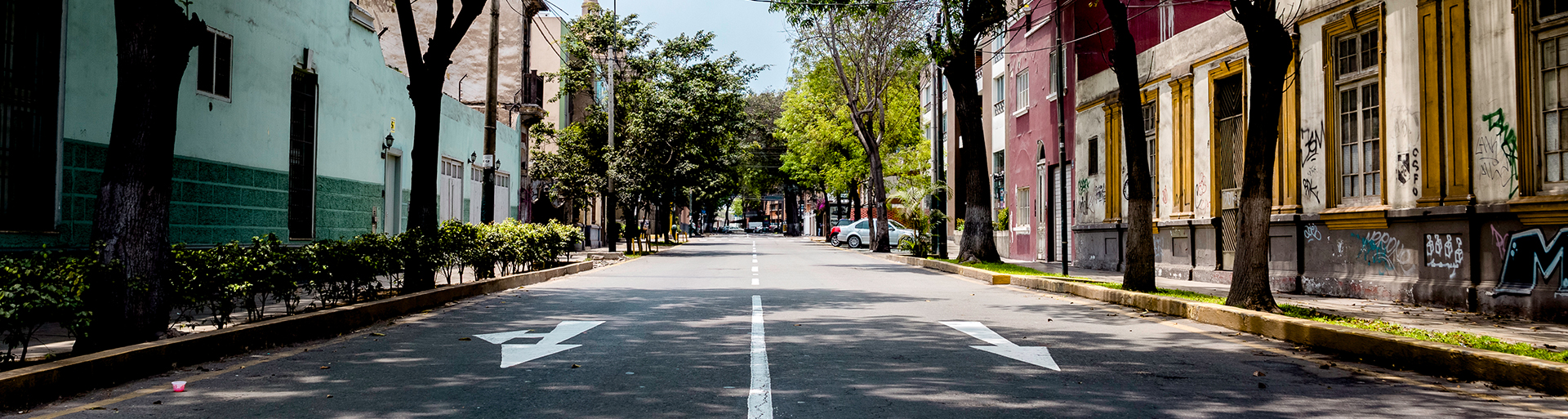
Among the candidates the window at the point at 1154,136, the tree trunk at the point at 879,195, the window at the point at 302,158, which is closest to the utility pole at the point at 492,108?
the window at the point at 302,158

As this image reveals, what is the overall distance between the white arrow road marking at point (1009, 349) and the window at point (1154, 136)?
34.0 feet

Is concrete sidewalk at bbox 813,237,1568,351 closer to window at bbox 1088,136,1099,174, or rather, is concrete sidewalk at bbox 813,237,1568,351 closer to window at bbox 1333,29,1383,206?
window at bbox 1333,29,1383,206

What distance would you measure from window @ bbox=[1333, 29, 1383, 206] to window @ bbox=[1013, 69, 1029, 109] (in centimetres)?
1443

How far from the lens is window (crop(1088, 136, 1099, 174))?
72.8 ft

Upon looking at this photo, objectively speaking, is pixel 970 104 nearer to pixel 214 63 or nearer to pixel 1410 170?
pixel 1410 170

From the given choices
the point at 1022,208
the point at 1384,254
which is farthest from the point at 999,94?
the point at 1384,254

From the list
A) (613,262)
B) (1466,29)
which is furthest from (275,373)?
(613,262)

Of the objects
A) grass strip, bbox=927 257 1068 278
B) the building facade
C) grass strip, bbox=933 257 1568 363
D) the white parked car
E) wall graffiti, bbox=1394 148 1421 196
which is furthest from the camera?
the white parked car

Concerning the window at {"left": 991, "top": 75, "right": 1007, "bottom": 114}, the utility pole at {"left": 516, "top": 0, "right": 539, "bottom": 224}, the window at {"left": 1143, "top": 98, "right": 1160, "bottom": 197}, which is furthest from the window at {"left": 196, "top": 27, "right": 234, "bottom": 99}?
the window at {"left": 991, "top": 75, "right": 1007, "bottom": 114}

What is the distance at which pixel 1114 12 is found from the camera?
1354cm

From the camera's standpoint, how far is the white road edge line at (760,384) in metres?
5.39

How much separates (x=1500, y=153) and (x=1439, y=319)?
6.18 feet

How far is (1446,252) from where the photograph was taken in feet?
37.3

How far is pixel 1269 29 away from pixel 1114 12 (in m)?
3.31
